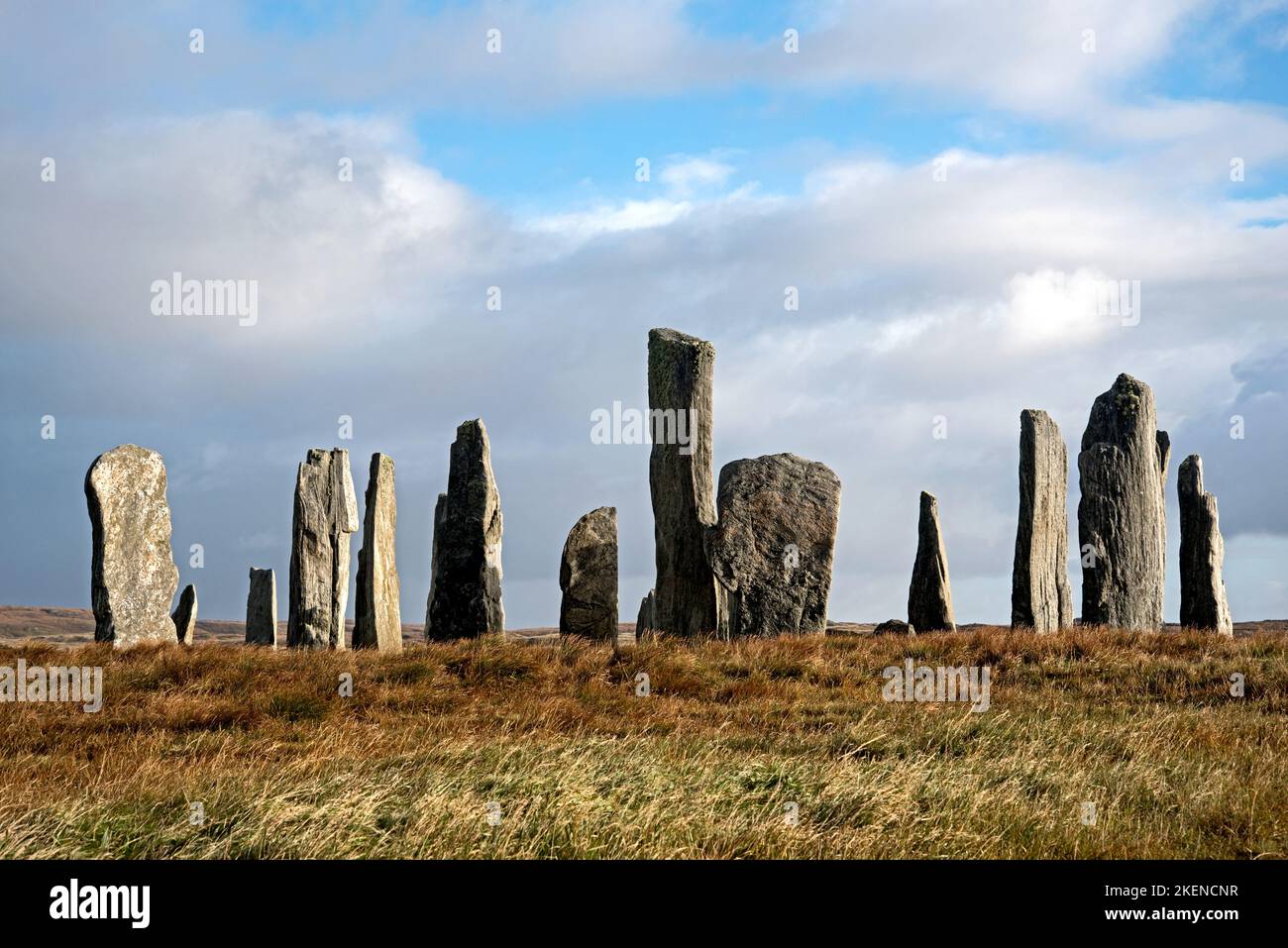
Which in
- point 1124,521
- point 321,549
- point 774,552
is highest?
point 1124,521

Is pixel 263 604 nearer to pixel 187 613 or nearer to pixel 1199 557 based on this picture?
pixel 187 613

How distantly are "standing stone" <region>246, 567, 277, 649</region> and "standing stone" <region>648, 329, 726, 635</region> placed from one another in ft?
42.4

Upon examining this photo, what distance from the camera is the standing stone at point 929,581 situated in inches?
917

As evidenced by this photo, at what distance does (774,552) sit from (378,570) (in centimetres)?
723

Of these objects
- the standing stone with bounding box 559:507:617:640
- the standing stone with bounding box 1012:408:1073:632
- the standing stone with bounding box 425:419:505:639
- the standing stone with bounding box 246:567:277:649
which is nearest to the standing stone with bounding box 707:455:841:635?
the standing stone with bounding box 559:507:617:640

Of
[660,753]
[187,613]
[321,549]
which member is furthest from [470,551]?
[187,613]

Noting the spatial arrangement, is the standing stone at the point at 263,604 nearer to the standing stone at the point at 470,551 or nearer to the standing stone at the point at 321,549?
the standing stone at the point at 321,549

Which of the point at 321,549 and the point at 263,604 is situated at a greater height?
the point at 321,549

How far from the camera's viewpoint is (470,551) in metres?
19.1

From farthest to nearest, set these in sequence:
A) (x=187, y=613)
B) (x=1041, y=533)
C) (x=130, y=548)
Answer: (x=187, y=613), (x=1041, y=533), (x=130, y=548)

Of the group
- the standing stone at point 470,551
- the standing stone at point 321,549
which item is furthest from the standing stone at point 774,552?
the standing stone at point 321,549

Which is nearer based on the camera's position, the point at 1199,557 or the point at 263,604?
the point at 1199,557
